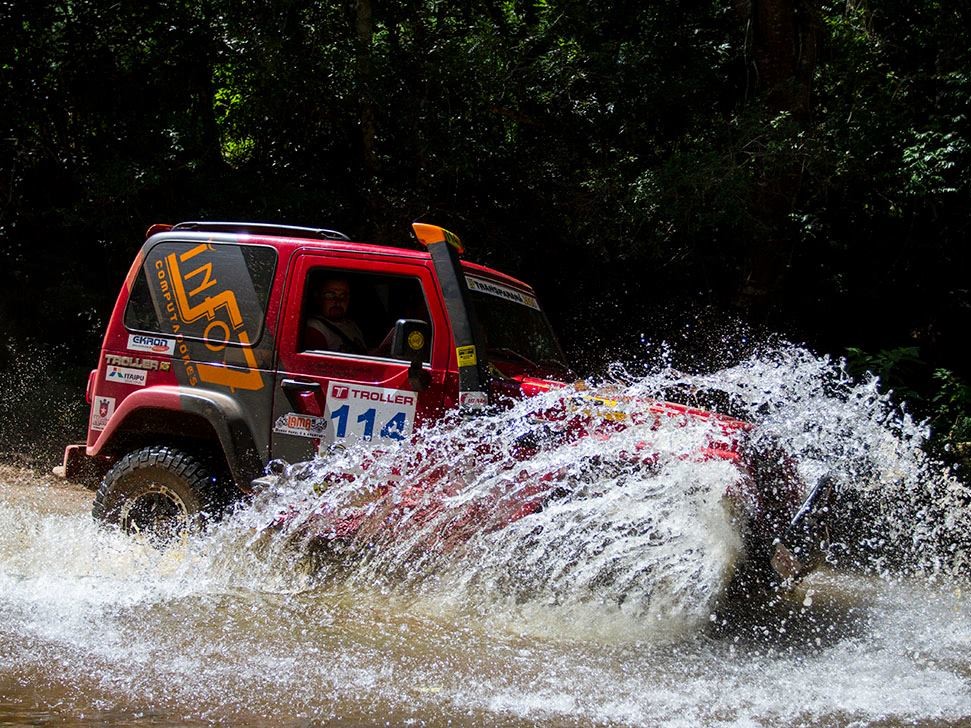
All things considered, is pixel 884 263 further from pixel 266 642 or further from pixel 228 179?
pixel 266 642

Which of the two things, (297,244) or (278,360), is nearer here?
(278,360)

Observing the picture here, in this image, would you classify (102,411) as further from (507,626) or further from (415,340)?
(507,626)

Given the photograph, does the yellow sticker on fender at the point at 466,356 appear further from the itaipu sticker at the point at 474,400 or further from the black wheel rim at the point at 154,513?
the black wheel rim at the point at 154,513

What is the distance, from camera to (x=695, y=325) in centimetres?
1130

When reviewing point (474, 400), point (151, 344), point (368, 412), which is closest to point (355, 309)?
point (368, 412)

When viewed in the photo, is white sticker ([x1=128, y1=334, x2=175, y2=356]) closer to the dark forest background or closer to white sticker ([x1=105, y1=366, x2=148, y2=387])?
white sticker ([x1=105, y1=366, x2=148, y2=387])

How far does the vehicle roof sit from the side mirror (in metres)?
0.46

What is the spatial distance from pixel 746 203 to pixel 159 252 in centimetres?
585

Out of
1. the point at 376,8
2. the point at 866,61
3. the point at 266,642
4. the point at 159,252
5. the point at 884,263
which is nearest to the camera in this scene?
the point at 266,642

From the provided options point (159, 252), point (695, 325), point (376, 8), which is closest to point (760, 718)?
point (159, 252)

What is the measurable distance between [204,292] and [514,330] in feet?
5.79

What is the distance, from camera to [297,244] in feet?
18.2

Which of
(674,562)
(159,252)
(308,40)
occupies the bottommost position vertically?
(674,562)

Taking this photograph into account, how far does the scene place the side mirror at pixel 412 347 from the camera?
4996mm
